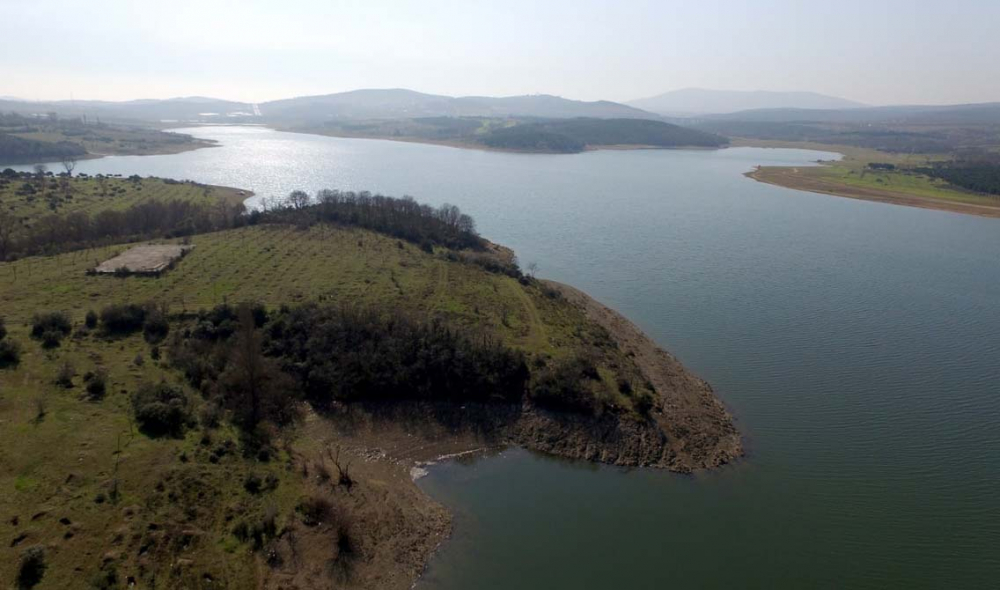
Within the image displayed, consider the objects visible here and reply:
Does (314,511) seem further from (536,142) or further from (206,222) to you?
(536,142)

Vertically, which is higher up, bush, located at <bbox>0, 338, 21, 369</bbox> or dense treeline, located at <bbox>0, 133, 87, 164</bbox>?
dense treeline, located at <bbox>0, 133, 87, 164</bbox>

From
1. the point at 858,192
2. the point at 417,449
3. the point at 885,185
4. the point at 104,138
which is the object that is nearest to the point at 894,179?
the point at 885,185

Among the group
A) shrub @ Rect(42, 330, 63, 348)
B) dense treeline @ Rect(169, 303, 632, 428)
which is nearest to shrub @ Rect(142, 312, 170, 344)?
dense treeline @ Rect(169, 303, 632, 428)

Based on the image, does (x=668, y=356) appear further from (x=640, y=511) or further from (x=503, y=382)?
(x=640, y=511)

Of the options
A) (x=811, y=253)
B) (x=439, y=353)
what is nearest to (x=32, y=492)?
(x=439, y=353)

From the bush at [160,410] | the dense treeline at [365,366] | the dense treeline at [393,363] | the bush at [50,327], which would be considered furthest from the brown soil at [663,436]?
the bush at [50,327]

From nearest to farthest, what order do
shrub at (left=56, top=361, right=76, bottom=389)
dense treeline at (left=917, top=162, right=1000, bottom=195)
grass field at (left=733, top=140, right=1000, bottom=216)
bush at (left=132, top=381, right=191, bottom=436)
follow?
bush at (left=132, top=381, right=191, bottom=436), shrub at (left=56, top=361, right=76, bottom=389), grass field at (left=733, top=140, right=1000, bottom=216), dense treeline at (left=917, top=162, right=1000, bottom=195)

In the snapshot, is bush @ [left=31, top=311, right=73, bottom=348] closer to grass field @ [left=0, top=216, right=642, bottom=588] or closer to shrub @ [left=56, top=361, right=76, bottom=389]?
grass field @ [left=0, top=216, right=642, bottom=588]
